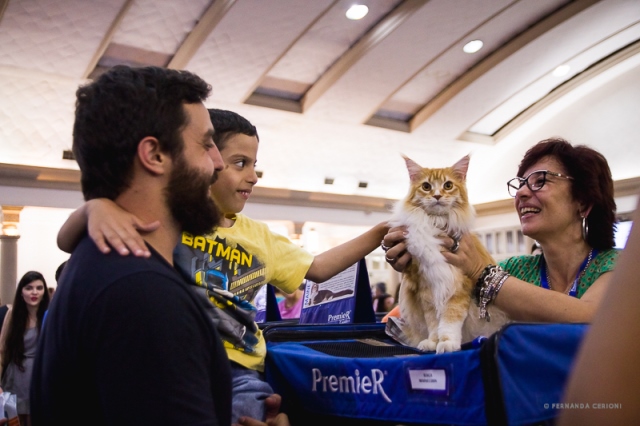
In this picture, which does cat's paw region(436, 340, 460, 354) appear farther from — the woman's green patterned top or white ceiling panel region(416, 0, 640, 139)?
white ceiling panel region(416, 0, 640, 139)

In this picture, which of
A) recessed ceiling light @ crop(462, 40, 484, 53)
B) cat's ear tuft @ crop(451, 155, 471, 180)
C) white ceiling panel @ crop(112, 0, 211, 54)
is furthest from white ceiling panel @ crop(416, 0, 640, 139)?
cat's ear tuft @ crop(451, 155, 471, 180)

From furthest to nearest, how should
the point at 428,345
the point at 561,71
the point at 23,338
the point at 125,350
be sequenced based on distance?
1. the point at 561,71
2. the point at 23,338
3. the point at 428,345
4. the point at 125,350

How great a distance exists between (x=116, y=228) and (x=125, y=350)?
10.3 inches

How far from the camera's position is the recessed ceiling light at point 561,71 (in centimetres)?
1263

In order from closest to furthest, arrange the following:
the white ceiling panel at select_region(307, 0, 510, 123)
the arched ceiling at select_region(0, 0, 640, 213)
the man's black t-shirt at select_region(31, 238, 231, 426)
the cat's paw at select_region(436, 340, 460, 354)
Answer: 1. the man's black t-shirt at select_region(31, 238, 231, 426)
2. the cat's paw at select_region(436, 340, 460, 354)
3. the arched ceiling at select_region(0, 0, 640, 213)
4. the white ceiling panel at select_region(307, 0, 510, 123)

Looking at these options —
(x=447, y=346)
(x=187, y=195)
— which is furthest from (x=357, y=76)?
(x=187, y=195)

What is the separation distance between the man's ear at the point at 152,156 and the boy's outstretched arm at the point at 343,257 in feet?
3.40

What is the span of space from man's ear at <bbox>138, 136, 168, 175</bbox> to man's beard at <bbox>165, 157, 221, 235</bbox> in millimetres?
28

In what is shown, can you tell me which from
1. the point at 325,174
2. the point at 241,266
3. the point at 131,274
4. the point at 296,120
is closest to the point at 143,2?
the point at 296,120

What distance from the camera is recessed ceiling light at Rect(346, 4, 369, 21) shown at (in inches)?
379

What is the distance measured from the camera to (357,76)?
440 inches

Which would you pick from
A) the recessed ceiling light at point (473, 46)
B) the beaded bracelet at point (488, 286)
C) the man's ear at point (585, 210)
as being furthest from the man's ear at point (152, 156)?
the recessed ceiling light at point (473, 46)

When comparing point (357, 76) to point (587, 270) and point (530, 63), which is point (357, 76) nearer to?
point (530, 63)

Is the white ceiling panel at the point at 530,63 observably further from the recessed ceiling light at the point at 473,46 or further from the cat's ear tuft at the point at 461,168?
the cat's ear tuft at the point at 461,168
